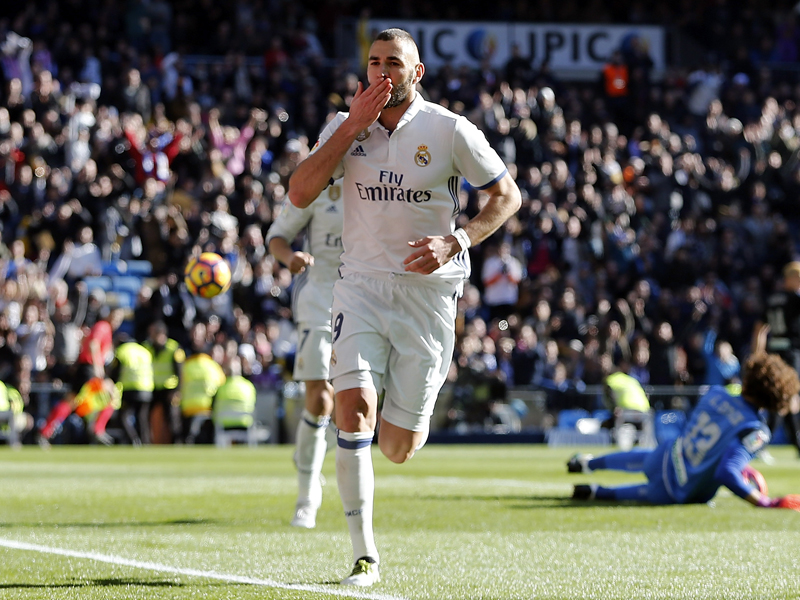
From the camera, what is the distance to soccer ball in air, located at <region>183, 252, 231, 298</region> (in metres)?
11.4

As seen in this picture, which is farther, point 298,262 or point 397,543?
point 298,262

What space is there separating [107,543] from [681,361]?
18.8m

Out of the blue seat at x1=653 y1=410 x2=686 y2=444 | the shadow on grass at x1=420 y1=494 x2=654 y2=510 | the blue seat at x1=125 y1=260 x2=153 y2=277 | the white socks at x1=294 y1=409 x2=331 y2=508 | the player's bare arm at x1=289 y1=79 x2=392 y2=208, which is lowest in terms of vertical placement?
the blue seat at x1=653 y1=410 x2=686 y2=444

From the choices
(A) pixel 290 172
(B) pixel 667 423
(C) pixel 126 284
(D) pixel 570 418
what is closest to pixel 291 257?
(B) pixel 667 423

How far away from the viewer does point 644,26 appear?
34.0 metres

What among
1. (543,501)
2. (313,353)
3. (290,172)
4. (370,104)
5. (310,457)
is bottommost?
(543,501)

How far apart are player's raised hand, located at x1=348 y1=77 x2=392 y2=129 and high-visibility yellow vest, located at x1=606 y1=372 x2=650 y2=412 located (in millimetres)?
16341

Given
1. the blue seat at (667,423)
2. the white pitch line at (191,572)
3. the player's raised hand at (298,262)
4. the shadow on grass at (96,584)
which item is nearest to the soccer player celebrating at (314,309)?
the player's raised hand at (298,262)

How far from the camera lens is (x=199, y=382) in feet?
69.2

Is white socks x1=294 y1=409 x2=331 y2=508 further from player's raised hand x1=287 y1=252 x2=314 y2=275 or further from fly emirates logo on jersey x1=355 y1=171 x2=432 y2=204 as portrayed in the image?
fly emirates logo on jersey x1=355 y1=171 x2=432 y2=204

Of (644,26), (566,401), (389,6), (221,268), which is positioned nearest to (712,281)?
(566,401)

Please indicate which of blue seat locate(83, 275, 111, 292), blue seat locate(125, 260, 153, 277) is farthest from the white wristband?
blue seat locate(125, 260, 153, 277)

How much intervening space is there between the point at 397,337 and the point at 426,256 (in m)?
0.52

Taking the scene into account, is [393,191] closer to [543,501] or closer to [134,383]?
[543,501]
